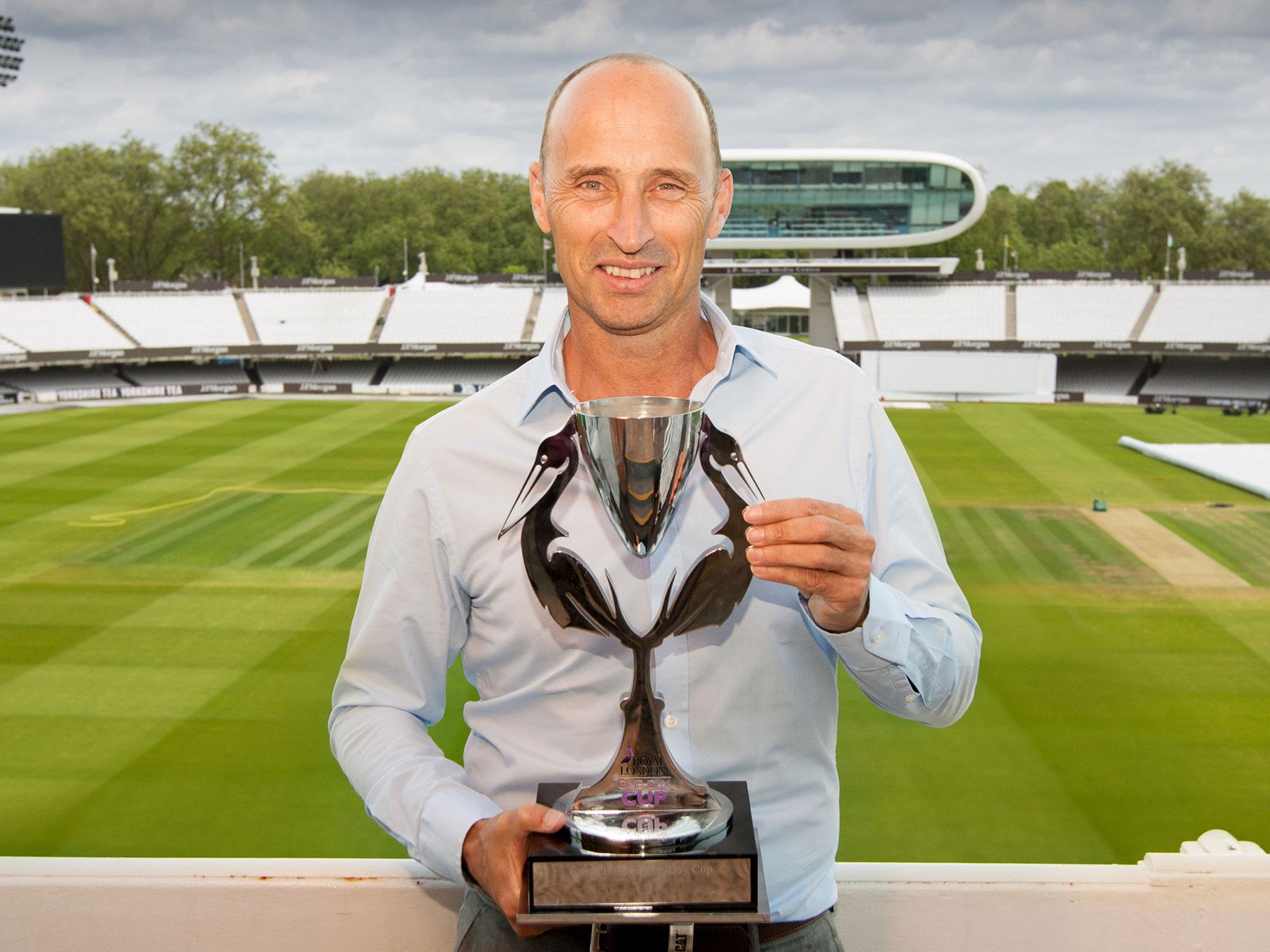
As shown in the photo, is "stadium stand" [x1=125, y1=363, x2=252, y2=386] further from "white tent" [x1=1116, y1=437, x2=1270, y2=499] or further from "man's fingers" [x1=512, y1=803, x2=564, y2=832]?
"man's fingers" [x1=512, y1=803, x2=564, y2=832]

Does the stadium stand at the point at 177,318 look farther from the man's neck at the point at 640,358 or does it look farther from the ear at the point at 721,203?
the ear at the point at 721,203

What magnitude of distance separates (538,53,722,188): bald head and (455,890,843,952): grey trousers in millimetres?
1589

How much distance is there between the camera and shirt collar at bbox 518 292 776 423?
9.00 feet

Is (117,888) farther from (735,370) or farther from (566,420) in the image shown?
(735,370)

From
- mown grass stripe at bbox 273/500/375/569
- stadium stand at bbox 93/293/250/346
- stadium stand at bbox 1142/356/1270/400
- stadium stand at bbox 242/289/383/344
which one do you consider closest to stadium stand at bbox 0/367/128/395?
stadium stand at bbox 93/293/250/346

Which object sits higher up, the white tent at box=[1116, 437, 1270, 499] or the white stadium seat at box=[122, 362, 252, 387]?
the white stadium seat at box=[122, 362, 252, 387]

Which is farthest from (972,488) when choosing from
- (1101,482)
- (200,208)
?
(200,208)

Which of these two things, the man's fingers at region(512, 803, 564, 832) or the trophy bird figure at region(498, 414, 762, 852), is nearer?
the man's fingers at region(512, 803, 564, 832)

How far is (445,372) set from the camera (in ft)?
194

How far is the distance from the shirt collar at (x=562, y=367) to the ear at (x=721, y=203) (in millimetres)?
170

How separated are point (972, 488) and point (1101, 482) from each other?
3.15 m

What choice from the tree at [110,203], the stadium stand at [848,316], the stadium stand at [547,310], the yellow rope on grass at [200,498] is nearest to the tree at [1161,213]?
the stadium stand at [848,316]

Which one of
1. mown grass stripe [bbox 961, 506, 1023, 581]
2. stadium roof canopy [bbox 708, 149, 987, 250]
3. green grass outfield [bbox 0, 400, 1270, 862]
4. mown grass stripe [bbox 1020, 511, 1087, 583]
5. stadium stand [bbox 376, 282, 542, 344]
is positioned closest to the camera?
green grass outfield [bbox 0, 400, 1270, 862]

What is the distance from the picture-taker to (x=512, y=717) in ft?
8.85
